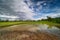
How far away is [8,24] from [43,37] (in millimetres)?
751

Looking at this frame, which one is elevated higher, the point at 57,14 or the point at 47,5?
the point at 47,5

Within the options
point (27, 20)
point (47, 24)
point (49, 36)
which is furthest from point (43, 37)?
point (27, 20)

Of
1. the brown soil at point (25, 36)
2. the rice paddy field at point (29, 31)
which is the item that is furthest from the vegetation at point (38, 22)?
the brown soil at point (25, 36)

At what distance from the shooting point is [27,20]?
7.09ft

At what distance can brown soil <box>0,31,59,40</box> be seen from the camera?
1993 millimetres

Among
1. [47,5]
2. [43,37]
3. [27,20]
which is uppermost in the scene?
[47,5]

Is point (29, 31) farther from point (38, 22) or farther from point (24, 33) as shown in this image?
point (38, 22)

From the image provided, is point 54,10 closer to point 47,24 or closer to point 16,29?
point 47,24

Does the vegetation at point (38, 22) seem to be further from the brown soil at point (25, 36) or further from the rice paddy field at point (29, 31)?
the brown soil at point (25, 36)

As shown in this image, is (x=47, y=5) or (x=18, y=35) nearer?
(x=18, y=35)

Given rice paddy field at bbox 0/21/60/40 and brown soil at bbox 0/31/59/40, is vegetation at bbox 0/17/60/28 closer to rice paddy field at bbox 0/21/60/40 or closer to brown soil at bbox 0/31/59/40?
rice paddy field at bbox 0/21/60/40

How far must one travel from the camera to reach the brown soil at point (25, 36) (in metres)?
1.99

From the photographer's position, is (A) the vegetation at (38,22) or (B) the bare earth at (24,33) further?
(A) the vegetation at (38,22)

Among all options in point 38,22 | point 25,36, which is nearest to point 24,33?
point 25,36
